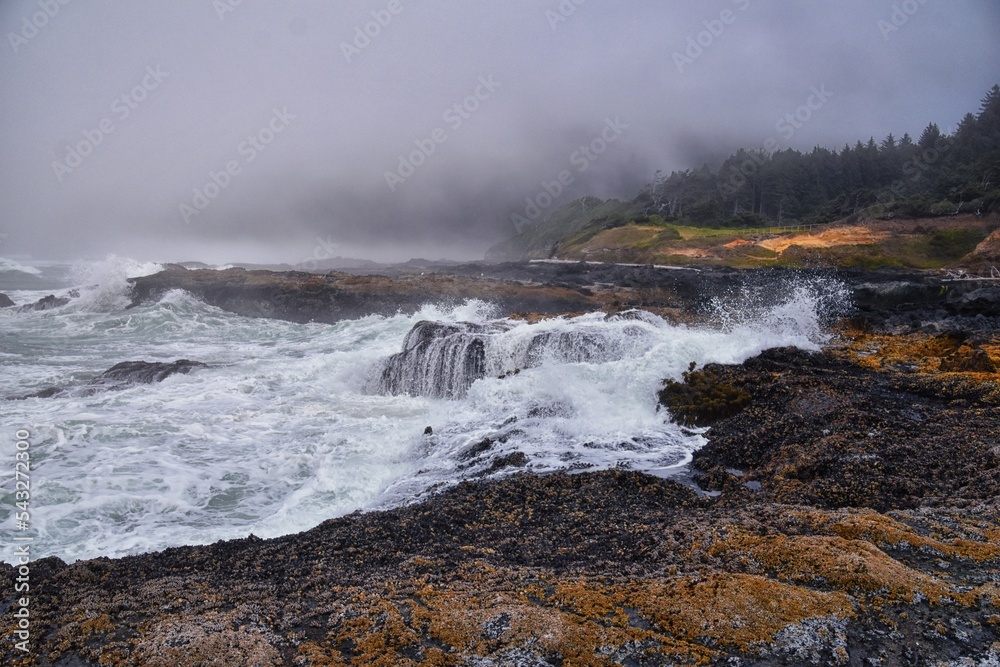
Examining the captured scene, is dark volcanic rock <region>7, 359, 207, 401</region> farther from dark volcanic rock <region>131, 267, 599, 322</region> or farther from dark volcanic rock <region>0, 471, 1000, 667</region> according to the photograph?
dark volcanic rock <region>131, 267, 599, 322</region>

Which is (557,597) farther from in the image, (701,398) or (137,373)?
(137,373)

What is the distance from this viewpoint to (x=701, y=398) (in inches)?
431

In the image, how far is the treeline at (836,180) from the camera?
181 feet

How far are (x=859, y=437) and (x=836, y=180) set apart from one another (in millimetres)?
86982

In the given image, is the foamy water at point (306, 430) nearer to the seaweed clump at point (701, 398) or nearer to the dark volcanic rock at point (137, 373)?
the seaweed clump at point (701, 398)

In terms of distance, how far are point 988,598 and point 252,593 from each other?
209 inches

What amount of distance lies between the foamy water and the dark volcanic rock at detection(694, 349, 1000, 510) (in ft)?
4.25

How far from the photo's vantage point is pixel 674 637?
3252 millimetres

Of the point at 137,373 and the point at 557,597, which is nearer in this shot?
the point at 557,597

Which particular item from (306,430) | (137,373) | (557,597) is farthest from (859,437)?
(137,373)

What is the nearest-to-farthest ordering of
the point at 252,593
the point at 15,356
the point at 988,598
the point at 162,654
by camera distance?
the point at 162,654
the point at 988,598
the point at 252,593
the point at 15,356

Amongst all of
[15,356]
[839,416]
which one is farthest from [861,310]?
[15,356]

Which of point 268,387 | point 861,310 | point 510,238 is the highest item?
point 510,238

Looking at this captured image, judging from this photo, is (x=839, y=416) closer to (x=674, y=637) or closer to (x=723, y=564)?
(x=723, y=564)
